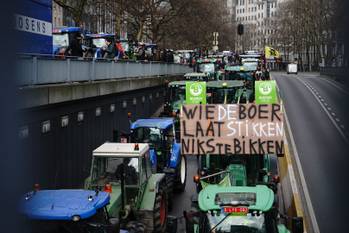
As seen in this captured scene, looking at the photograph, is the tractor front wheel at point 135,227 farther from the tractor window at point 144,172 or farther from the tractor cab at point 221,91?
the tractor cab at point 221,91

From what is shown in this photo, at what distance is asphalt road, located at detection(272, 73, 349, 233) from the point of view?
82.6 inches

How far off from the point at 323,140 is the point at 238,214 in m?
13.6

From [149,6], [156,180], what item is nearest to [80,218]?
[156,180]

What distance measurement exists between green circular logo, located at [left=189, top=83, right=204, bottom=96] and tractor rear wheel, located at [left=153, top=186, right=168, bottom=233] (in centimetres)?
1153

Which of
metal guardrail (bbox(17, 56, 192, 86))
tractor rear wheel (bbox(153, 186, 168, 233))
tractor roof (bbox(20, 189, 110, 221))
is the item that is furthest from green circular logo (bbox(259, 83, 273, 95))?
tractor roof (bbox(20, 189, 110, 221))

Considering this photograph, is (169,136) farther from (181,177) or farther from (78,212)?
(78,212)

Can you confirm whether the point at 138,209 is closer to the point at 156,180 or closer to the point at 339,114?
the point at 156,180

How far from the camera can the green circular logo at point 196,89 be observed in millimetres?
23938

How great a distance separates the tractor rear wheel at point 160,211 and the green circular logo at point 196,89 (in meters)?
11.5

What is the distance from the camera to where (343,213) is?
6.68 feet

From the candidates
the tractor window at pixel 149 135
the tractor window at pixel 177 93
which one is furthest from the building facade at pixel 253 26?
the tractor window at pixel 149 135

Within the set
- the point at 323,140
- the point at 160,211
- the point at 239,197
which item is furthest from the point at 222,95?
the point at 239,197

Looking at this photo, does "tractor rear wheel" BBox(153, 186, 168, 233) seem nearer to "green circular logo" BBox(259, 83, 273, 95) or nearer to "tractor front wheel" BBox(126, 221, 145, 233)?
"tractor front wheel" BBox(126, 221, 145, 233)

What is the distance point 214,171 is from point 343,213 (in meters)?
10.9
